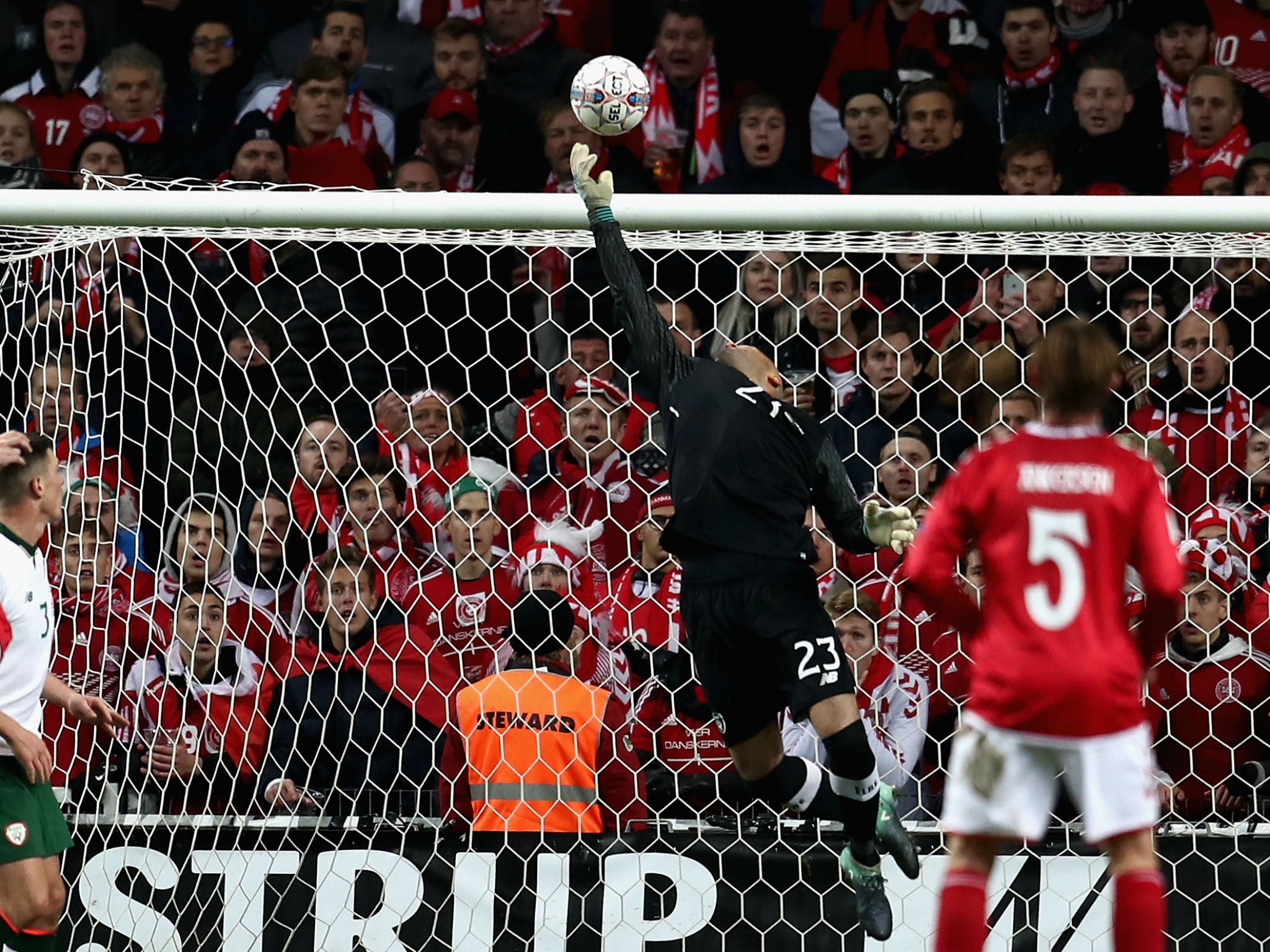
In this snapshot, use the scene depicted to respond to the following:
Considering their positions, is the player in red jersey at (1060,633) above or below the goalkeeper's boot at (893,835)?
above

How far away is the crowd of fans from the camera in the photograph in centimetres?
576

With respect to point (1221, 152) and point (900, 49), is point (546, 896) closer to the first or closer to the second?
point (1221, 152)

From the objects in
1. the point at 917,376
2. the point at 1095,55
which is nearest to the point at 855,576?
the point at 917,376

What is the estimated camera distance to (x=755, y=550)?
14.9 ft

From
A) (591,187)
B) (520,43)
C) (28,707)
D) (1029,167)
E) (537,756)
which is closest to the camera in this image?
(591,187)

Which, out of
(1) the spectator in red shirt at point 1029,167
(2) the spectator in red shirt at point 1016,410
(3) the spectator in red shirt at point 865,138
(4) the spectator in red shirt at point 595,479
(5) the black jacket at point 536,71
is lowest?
(4) the spectator in red shirt at point 595,479

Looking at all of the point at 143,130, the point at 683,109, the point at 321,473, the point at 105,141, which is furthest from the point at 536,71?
the point at 321,473

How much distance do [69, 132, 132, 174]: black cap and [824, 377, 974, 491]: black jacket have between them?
144 inches

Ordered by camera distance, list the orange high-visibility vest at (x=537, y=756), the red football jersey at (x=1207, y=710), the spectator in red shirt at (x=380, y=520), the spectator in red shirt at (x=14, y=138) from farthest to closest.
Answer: the spectator in red shirt at (x=14, y=138)
the spectator in red shirt at (x=380, y=520)
the red football jersey at (x=1207, y=710)
the orange high-visibility vest at (x=537, y=756)

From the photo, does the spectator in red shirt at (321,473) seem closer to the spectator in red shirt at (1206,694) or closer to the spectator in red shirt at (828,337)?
the spectator in red shirt at (828,337)

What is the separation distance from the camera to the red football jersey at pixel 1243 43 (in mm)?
7629

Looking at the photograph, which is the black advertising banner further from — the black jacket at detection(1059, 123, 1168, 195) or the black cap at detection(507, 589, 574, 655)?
the black jacket at detection(1059, 123, 1168, 195)

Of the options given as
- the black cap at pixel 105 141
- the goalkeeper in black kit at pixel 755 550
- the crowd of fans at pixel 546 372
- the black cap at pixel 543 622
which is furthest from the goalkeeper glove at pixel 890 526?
the black cap at pixel 105 141

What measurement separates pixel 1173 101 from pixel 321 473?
394cm
